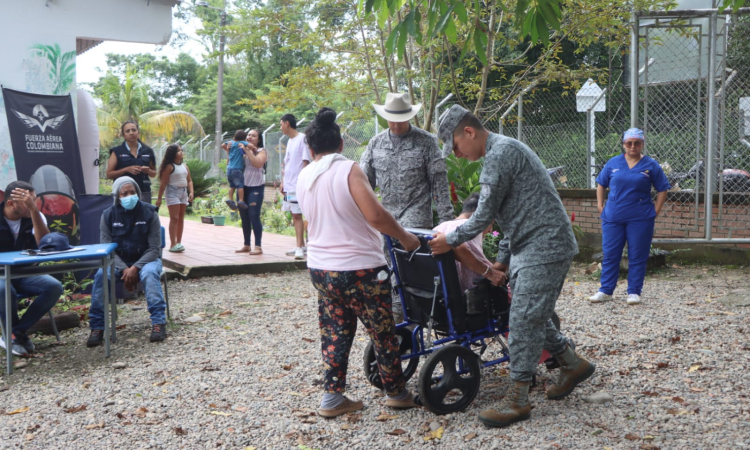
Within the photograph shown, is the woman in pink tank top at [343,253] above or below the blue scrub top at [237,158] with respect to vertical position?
below

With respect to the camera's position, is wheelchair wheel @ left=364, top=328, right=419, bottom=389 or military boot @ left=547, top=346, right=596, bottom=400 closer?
military boot @ left=547, top=346, right=596, bottom=400

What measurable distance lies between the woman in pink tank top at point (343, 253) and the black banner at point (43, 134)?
523 cm

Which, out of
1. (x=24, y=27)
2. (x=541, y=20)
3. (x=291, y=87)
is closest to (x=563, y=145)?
(x=291, y=87)

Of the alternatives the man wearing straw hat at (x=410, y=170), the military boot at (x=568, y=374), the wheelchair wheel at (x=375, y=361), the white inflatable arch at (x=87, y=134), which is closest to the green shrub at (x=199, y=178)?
the white inflatable arch at (x=87, y=134)

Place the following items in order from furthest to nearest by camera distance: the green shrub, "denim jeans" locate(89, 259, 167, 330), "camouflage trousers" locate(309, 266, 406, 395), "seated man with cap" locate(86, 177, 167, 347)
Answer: the green shrub → "seated man with cap" locate(86, 177, 167, 347) → "denim jeans" locate(89, 259, 167, 330) → "camouflage trousers" locate(309, 266, 406, 395)

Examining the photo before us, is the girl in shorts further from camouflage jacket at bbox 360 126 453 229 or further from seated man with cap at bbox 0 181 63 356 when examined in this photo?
camouflage jacket at bbox 360 126 453 229

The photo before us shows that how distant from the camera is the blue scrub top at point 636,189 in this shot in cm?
641

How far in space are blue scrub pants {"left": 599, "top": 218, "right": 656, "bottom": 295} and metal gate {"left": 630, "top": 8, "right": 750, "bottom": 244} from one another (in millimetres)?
1670

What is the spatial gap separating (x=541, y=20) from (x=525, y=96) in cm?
764

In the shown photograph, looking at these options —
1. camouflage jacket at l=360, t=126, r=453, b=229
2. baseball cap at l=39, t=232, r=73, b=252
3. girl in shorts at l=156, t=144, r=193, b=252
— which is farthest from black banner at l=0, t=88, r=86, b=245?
camouflage jacket at l=360, t=126, r=453, b=229

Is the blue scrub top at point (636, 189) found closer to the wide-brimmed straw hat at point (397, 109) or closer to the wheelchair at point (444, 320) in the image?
the wide-brimmed straw hat at point (397, 109)

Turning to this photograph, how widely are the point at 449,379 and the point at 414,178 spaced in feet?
5.50

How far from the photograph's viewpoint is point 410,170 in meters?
4.85

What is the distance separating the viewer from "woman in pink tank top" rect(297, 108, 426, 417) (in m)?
3.50
